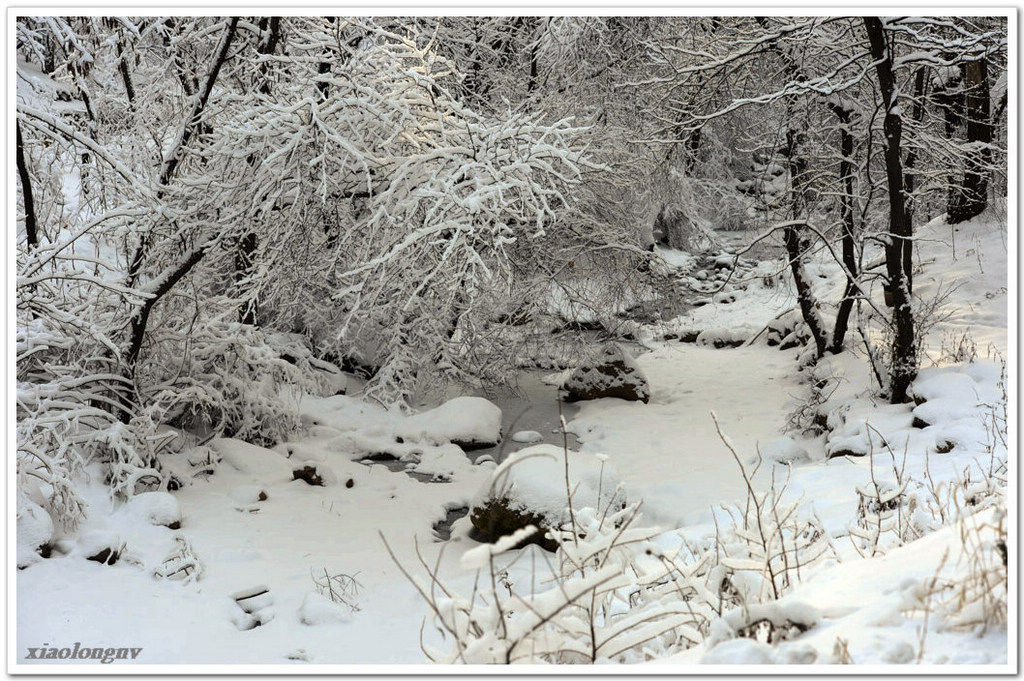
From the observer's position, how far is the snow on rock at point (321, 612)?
4.51 m

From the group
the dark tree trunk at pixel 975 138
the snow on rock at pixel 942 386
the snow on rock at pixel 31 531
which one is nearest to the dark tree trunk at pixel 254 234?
the snow on rock at pixel 31 531

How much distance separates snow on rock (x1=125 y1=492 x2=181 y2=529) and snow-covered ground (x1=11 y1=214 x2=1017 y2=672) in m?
0.01

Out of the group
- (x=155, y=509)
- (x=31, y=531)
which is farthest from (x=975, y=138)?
(x=31, y=531)

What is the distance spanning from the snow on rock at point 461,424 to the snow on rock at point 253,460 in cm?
185

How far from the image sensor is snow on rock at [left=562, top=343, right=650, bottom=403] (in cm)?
1019

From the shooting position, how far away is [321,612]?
4.54 metres

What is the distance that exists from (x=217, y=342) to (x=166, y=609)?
10.6 ft

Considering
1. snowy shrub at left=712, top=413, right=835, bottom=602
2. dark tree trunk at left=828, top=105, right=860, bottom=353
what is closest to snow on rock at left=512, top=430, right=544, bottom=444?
dark tree trunk at left=828, top=105, right=860, bottom=353

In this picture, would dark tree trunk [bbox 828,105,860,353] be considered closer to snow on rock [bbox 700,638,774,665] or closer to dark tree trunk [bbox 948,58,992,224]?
Result: dark tree trunk [bbox 948,58,992,224]

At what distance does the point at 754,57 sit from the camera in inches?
303

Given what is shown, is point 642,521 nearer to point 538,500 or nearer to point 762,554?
point 538,500

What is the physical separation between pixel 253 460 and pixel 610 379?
197 inches

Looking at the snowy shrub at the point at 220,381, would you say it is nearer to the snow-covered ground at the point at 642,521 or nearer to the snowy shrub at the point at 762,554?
the snow-covered ground at the point at 642,521

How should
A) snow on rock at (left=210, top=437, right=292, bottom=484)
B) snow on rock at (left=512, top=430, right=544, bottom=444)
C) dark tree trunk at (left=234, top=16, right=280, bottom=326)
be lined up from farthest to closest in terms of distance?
snow on rock at (left=512, top=430, right=544, bottom=444) → snow on rock at (left=210, top=437, right=292, bottom=484) → dark tree trunk at (left=234, top=16, right=280, bottom=326)
